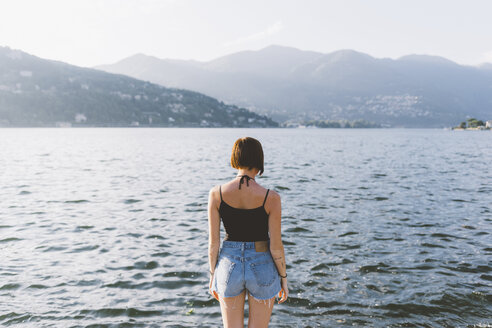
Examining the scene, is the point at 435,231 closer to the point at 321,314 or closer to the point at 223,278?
the point at 321,314

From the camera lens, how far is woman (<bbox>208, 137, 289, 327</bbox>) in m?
4.32

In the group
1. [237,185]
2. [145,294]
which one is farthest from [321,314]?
[237,185]

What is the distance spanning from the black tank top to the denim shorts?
0.33ft

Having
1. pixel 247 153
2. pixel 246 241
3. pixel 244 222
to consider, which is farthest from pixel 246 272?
pixel 247 153

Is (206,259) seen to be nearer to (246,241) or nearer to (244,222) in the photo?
(246,241)

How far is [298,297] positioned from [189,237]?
6.15m

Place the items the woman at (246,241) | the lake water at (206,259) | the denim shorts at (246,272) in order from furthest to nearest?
the lake water at (206,259) < the denim shorts at (246,272) < the woman at (246,241)

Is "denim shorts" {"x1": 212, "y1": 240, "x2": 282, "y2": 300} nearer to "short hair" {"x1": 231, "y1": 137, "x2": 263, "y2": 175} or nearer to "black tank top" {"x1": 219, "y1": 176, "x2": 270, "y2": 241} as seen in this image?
"black tank top" {"x1": 219, "y1": 176, "x2": 270, "y2": 241}

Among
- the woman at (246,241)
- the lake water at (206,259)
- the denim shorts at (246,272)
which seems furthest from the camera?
the lake water at (206,259)

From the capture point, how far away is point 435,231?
14672 millimetres

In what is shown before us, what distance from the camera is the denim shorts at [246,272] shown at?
14.7 ft

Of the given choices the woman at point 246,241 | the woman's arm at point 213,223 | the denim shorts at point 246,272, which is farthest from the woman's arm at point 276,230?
the woman's arm at point 213,223

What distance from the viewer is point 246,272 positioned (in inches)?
176

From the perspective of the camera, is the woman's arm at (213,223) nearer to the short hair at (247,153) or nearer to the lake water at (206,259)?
the short hair at (247,153)
